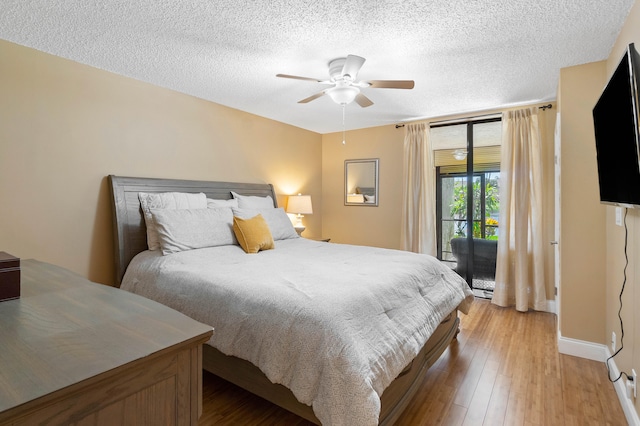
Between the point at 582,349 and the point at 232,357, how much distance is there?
9.26 feet

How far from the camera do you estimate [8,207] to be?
2375 mm

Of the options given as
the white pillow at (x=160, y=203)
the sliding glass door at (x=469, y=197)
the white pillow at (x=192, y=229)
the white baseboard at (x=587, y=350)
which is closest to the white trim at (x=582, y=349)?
the white baseboard at (x=587, y=350)

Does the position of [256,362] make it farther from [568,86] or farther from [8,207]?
[568,86]

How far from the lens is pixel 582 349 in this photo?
104 inches

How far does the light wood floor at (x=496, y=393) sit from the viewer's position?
1.88 meters

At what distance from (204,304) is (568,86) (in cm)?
338

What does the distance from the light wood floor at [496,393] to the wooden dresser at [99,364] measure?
1.29m

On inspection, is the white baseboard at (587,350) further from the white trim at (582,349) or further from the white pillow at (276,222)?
the white pillow at (276,222)

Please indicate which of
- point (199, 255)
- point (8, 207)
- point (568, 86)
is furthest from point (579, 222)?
point (8, 207)

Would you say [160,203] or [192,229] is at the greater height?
[160,203]

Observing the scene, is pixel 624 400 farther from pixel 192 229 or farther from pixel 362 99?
pixel 192 229

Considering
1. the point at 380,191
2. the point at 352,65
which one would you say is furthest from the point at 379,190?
the point at 352,65

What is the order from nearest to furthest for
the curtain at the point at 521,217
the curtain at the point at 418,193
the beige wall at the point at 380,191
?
the curtain at the point at 521,217
the curtain at the point at 418,193
the beige wall at the point at 380,191

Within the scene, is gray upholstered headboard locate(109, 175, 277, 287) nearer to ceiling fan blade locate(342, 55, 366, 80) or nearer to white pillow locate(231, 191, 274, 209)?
white pillow locate(231, 191, 274, 209)
